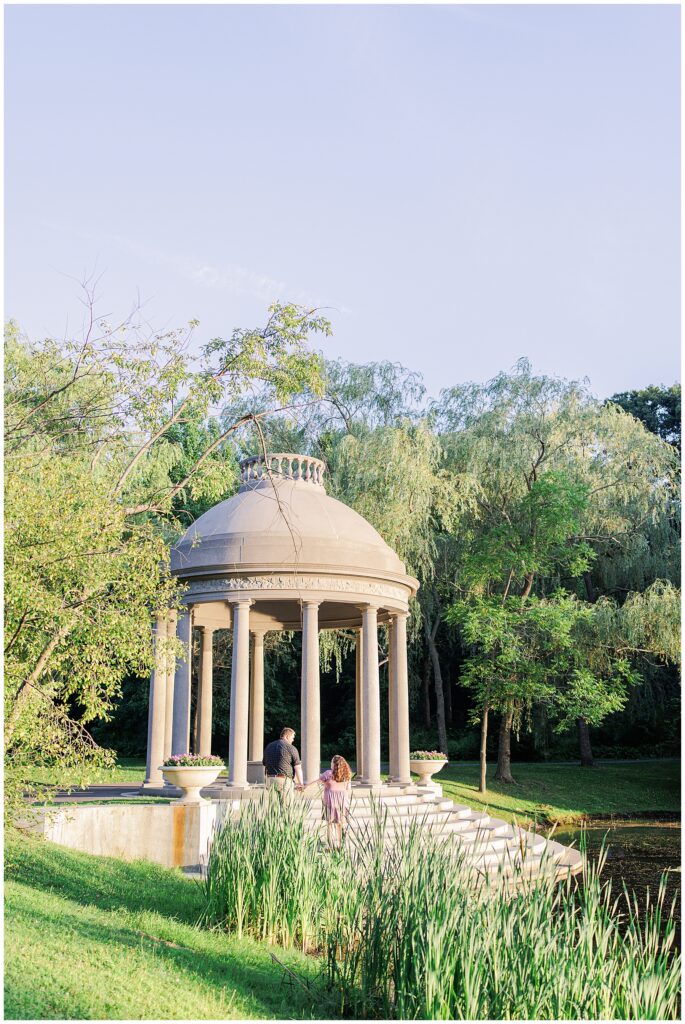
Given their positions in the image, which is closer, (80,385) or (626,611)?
(80,385)

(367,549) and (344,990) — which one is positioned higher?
(367,549)

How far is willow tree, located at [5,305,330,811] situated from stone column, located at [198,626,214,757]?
32.8 ft

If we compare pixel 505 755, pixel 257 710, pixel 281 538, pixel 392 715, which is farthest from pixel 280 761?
pixel 505 755

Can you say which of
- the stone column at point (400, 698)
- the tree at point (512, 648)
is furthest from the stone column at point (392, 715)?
the tree at point (512, 648)

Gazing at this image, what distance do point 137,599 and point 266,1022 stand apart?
15.1 feet

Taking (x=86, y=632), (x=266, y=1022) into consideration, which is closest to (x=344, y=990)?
(x=266, y=1022)

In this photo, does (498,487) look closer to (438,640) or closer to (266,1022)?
(438,640)

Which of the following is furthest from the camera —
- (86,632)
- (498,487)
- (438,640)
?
(438,640)

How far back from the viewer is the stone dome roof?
17234mm

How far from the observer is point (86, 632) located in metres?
9.39

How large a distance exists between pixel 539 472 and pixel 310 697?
14.7m

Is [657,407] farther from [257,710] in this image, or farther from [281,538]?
[281,538]

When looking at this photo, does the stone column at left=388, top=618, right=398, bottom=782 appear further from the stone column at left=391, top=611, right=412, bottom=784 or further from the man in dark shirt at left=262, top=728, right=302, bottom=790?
the man in dark shirt at left=262, top=728, right=302, bottom=790

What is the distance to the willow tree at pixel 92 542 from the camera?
8695mm
